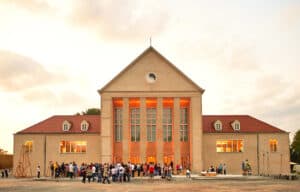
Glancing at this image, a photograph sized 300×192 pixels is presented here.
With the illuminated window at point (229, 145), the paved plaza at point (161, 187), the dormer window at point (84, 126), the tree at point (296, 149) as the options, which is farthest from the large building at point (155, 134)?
the tree at point (296, 149)

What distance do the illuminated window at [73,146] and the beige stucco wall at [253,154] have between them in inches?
687

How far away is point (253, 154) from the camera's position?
225 ft

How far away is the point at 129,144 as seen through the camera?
65625 mm

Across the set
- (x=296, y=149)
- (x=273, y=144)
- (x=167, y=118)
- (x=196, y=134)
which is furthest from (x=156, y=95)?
(x=296, y=149)

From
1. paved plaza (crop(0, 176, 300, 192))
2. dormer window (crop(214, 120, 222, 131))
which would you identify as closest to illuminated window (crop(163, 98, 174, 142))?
dormer window (crop(214, 120, 222, 131))

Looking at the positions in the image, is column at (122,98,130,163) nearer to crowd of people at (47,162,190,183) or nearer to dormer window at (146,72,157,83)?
crowd of people at (47,162,190,183)

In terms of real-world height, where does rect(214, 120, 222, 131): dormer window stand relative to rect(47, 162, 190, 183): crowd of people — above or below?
above

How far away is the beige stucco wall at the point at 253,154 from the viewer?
225 feet

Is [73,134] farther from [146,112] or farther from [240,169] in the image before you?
[240,169]

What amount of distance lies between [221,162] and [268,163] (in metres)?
6.68

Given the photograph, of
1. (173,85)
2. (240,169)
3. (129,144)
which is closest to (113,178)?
(129,144)

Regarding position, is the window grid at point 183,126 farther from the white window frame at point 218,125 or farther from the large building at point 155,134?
the white window frame at point 218,125

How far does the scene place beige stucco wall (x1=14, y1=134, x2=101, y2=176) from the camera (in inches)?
2694

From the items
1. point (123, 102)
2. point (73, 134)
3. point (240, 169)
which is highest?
point (123, 102)
